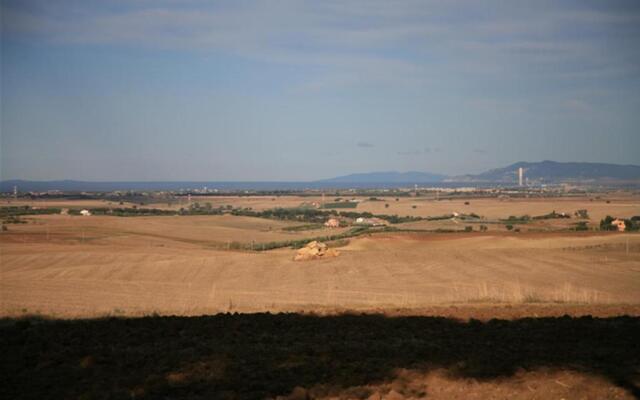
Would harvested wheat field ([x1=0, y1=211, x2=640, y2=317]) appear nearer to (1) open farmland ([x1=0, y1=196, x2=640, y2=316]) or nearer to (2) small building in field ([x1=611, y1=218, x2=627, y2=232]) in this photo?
(1) open farmland ([x1=0, y1=196, x2=640, y2=316])

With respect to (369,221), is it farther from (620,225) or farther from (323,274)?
(323,274)

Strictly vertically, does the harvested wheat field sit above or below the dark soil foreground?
below

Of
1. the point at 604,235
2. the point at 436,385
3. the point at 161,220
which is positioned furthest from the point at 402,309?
the point at 161,220

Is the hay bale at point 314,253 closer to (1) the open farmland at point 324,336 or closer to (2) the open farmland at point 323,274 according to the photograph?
(2) the open farmland at point 323,274

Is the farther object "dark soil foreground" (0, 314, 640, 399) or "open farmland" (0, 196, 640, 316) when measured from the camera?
"open farmland" (0, 196, 640, 316)

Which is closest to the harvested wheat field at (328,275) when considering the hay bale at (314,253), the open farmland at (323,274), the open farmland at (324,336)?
the open farmland at (323,274)

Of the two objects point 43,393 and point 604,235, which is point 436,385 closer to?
point 43,393

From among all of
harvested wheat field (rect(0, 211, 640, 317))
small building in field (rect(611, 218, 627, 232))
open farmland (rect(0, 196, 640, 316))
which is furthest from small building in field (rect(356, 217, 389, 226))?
small building in field (rect(611, 218, 627, 232))

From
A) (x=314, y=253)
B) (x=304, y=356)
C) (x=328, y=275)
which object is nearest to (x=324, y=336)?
(x=304, y=356)
